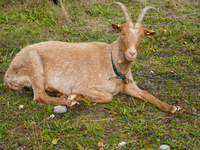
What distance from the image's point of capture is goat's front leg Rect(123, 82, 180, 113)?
14.9ft

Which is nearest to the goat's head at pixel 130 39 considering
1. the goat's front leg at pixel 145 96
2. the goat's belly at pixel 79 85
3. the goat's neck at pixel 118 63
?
the goat's neck at pixel 118 63

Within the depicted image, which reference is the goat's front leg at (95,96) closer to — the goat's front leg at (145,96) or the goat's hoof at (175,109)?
the goat's front leg at (145,96)

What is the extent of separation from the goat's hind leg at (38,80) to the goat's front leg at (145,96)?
1.33 metres

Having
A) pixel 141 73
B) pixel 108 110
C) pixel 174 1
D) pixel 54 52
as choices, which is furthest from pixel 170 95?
pixel 174 1

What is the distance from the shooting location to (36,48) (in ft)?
17.1

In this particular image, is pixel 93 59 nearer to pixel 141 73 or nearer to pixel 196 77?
pixel 141 73

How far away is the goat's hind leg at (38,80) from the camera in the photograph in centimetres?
479

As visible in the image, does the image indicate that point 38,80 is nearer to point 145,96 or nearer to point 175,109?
point 145,96

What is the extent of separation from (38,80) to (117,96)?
1.72m

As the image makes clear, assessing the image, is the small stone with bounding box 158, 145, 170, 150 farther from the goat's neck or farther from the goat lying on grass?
the goat's neck

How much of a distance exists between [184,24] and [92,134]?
5.86 metres

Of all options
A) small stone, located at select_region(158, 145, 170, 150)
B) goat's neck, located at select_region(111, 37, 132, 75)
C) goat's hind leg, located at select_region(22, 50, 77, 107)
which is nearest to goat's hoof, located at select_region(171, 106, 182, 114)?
small stone, located at select_region(158, 145, 170, 150)

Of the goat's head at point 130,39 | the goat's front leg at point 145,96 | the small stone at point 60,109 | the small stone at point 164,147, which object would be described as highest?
the goat's head at point 130,39

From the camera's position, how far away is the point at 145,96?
16.2 ft
